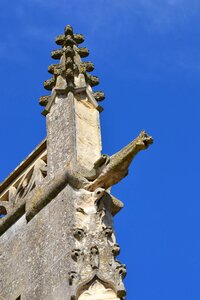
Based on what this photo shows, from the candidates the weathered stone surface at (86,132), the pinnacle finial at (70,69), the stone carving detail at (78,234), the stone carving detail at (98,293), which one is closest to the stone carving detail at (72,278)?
the stone carving detail at (98,293)

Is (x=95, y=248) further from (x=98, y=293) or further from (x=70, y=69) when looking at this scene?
(x=70, y=69)

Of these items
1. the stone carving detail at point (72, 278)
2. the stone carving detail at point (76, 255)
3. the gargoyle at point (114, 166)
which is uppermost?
the gargoyle at point (114, 166)

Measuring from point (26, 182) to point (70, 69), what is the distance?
118 centimetres

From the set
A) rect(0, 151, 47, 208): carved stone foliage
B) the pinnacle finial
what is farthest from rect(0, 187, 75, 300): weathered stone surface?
the pinnacle finial

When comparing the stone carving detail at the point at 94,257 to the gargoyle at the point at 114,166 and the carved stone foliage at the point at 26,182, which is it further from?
the carved stone foliage at the point at 26,182

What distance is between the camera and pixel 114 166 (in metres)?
10.5

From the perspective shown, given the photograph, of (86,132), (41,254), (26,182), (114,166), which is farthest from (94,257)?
(26,182)

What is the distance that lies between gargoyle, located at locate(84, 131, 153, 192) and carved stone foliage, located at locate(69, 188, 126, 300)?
0.08m

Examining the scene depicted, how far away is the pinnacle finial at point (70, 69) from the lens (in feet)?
38.3

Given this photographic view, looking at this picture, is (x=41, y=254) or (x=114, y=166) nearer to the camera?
(x=41, y=254)

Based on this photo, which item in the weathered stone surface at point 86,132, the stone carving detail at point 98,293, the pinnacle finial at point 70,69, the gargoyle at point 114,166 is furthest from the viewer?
the pinnacle finial at point 70,69

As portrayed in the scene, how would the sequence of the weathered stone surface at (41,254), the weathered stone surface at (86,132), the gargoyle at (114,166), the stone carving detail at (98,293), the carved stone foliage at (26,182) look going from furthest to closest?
the carved stone foliage at (26,182), the weathered stone surface at (86,132), the gargoyle at (114,166), the weathered stone surface at (41,254), the stone carving detail at (98,293)

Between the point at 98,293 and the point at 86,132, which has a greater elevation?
A: the point at 86,132

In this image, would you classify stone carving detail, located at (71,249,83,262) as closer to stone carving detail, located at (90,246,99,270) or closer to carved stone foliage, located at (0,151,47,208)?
stone carving detail, located at (90,246,99,270)
